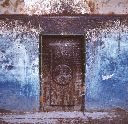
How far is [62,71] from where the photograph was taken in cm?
769

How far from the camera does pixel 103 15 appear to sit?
24.3 ft

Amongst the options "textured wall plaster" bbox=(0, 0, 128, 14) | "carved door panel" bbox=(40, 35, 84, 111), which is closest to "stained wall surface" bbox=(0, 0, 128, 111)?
"textured wall plaster" bbox=(0, 0, 128, 14)

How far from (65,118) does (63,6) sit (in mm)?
2324

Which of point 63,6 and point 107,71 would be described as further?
point 107,71

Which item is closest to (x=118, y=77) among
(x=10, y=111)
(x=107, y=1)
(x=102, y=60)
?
(x=102, y=60)

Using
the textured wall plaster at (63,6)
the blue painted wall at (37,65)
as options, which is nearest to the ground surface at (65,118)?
the blue painted wall at (37,65)

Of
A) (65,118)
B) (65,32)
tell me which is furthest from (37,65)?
(65,118)

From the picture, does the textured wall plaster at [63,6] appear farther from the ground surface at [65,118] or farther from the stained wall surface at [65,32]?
the ground surface at [65,118]

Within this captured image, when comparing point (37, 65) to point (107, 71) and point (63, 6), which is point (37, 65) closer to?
point (63, 6)

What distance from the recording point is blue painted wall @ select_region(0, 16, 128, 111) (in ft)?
24.4

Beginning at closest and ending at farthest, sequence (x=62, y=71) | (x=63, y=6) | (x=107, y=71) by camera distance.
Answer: (x=63, y=6)
(x=107, y=71)
(x=62, y=71)

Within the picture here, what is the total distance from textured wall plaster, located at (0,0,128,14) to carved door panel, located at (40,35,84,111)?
1.89 feet

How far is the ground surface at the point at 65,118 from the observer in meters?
7.10

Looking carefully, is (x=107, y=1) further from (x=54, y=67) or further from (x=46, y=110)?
(x=46, y=110)
